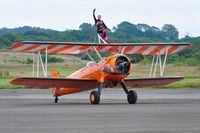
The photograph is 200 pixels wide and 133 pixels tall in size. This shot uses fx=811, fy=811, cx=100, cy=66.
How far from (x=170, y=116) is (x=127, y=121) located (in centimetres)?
185

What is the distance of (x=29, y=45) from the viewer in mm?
29031

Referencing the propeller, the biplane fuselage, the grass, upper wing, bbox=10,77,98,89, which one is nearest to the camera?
upper wing, bbox=10,77,98,89

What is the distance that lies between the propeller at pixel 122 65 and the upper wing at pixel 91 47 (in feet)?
4.22

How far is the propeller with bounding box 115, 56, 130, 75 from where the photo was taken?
28.2m

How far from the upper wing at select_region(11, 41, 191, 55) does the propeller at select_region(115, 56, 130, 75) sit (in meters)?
1.29

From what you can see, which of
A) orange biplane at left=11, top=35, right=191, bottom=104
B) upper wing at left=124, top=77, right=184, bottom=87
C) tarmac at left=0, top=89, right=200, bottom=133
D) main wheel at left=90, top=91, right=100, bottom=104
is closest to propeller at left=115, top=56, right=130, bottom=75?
orange biplane at left=11, top=35, right=191, bottom=104

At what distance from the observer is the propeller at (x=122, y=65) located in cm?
2823

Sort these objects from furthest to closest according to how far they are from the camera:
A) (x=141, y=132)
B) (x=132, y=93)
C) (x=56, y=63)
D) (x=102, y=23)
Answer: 1. (x=56, y=63)
2. (x=102, y=23)
3. (x=132, y=93)
4. (x=141, y=132)

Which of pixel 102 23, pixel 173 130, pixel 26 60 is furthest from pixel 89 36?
pixel 173 130

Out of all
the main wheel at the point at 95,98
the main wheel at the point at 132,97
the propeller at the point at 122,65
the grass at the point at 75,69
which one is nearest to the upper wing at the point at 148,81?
the main wheel at the point at 132,97

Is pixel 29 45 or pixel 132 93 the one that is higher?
pixel 29 45

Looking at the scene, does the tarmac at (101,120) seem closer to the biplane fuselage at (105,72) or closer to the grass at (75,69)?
the biplane fuselage at (105,72)

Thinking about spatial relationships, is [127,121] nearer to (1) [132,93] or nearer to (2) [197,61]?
(1) [132,93]

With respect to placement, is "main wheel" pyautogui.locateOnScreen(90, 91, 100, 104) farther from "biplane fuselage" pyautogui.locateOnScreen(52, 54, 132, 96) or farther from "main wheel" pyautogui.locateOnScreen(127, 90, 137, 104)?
"main wheel" pyautogui.locateOnScreen(127, 90, 137, 104)
